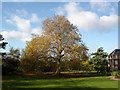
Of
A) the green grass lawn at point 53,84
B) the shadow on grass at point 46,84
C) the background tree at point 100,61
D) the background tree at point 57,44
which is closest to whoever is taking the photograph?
the shadow on grass at point 46,84

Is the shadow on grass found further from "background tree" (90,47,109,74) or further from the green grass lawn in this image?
"background tree" (90,47,109,74)


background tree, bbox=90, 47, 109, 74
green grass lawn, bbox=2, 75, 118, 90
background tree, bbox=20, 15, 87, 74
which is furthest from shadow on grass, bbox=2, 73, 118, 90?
background tree, bbox=90, 47, 109, 74

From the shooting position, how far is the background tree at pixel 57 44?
17.0m

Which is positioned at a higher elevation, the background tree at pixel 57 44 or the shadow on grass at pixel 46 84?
the background tree at pixel 57 44

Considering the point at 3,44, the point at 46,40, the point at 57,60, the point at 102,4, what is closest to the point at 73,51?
the point at 57,60

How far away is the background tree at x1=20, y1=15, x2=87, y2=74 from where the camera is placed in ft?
55.8

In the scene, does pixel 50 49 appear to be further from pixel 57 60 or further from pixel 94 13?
pixel 94 13

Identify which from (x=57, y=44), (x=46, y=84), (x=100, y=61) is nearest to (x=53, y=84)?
(x=46, y=84)

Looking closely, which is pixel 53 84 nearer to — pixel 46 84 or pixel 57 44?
pixel 46 84

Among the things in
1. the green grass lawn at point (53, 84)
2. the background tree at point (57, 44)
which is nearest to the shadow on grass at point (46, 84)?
the green grass lawn at point (53, 84)

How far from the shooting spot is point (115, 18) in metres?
13.0

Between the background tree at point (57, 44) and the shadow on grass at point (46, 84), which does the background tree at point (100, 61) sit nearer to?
the background tree at point (57, 44)

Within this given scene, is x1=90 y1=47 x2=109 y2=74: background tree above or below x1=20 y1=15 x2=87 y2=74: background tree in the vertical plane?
below

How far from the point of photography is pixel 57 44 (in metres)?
17.5
